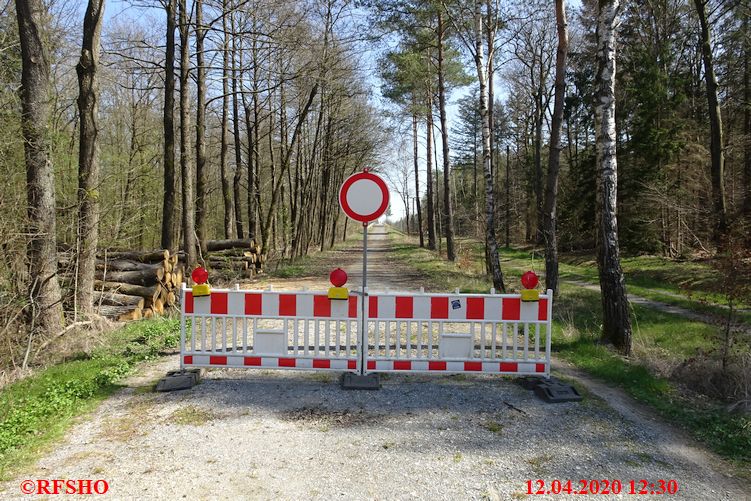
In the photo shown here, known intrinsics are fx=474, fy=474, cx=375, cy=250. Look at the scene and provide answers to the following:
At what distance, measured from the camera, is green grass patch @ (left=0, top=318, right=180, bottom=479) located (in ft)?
13.0

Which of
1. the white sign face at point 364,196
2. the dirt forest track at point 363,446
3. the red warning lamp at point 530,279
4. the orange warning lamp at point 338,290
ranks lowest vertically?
the dirt forest track at point 363,446

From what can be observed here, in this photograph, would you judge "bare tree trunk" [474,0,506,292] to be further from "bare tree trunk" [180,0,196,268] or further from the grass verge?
"bare tree trunk" [180,0,196,268]

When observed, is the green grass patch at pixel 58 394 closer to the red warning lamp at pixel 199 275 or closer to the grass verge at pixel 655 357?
the red warning lamp at pixel 199 275

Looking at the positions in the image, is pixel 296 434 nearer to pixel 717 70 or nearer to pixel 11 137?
pixel 11 137

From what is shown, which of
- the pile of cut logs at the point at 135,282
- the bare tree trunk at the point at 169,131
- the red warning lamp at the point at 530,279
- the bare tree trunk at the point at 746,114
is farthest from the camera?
the bare tree trunk at the point at 746,114

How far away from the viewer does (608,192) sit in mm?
7746

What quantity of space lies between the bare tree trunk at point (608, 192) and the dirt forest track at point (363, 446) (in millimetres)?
2522

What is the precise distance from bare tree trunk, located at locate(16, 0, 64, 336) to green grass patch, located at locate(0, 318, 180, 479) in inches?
39.4

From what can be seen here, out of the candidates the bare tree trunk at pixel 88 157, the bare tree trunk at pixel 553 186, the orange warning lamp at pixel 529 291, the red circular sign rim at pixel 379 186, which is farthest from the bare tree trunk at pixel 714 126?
the bare tree trunk at pixel 88 157

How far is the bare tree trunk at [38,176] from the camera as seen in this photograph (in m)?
6.91

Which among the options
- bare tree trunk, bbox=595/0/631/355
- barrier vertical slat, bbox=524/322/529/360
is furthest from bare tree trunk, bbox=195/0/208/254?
barrier vertical slat, bbox=524/322/529/360

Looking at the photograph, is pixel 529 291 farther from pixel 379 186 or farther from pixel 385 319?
pixel 379 186

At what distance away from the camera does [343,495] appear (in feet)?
10.8

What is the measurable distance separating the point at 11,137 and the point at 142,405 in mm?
4972
